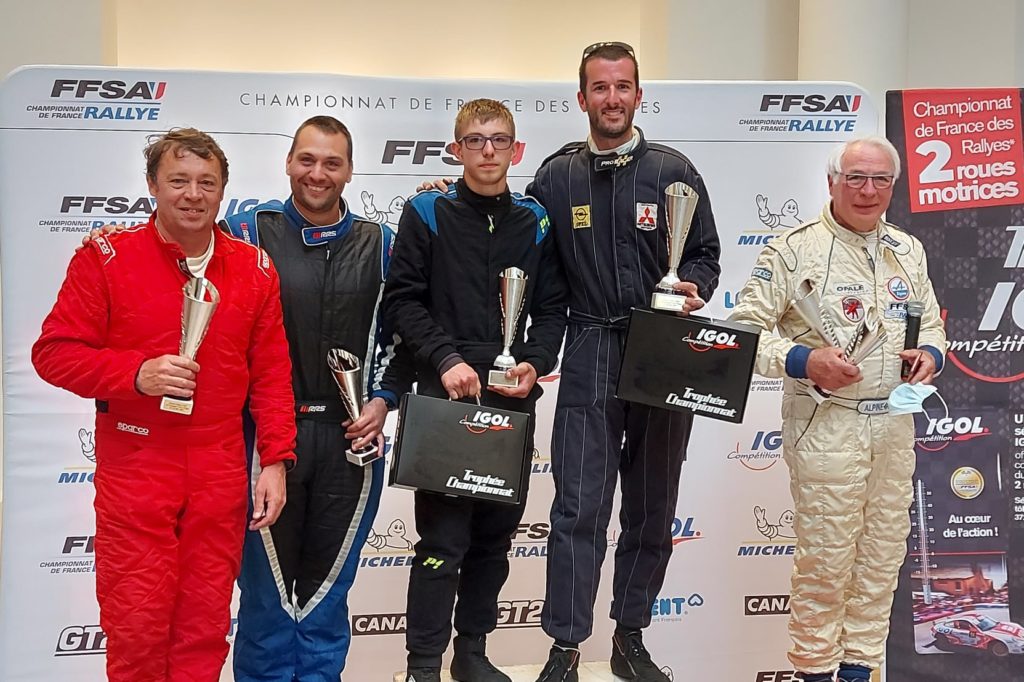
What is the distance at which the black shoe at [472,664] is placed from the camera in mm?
2979

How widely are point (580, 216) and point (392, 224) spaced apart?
1090mm

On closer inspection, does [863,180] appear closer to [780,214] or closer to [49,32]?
[780,214]

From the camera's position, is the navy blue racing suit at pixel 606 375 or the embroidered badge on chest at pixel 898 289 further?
the embroidered badge on chest at pixel 898 289

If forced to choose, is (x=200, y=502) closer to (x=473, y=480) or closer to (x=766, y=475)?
(x=473, y=480)

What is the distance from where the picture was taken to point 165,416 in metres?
2.57

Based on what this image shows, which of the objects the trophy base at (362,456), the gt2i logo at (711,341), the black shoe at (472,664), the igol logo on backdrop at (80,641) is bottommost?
the igol logo on backdrop at (80,641)

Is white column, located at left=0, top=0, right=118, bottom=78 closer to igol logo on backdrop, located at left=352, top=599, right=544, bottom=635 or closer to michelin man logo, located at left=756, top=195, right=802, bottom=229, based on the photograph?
igol logo on backdrop, located at left=352, top=599, right=544, bottom=635

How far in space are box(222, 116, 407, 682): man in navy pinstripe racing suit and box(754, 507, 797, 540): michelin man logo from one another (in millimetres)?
1913

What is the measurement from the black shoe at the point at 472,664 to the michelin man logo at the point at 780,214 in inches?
84.5

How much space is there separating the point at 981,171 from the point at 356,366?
9.06 feet

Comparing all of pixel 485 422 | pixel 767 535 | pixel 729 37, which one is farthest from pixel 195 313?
pixel 729 37

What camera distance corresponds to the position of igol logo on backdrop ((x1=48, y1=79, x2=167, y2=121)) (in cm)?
360

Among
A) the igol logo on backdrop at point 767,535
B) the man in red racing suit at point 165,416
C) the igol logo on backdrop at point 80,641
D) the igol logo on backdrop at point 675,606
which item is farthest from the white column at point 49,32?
the igol logo on backdrop at point 767,535

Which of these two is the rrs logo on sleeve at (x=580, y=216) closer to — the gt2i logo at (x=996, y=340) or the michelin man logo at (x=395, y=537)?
the michelin man logo at (x=395, y=537)
